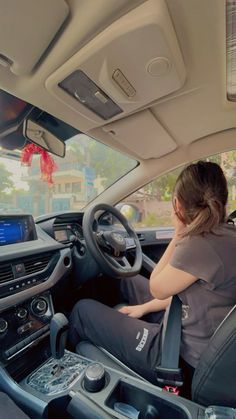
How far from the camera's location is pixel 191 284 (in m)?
0.97

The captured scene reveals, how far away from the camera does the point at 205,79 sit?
46.8 inches

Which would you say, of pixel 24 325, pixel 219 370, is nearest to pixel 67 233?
pixel 24 325

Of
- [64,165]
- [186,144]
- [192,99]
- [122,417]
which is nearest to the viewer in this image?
[122,417]

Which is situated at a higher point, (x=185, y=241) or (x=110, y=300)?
(x=185, y=241)

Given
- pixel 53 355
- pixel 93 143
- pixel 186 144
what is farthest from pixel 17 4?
pixel 186 144

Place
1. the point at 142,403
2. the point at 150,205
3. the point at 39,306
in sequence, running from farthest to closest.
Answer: the point at 150,205 → the point at 39,306 → the point at 142,403

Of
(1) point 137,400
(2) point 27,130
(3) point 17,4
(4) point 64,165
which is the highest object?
(3) point 17,4

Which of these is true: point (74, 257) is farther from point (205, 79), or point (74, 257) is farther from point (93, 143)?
point (205, 79)

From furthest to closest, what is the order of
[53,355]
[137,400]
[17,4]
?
[53,355]
[137,400]
[17,4]

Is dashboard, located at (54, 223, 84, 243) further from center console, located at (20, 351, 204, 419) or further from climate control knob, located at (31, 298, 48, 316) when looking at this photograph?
center console, located at (20, 351, 204, 419)

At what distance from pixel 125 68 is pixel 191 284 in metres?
0.78

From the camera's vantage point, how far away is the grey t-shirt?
35.9 inches

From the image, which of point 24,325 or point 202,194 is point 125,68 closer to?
point 202,194

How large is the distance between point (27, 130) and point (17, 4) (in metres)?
0.74
